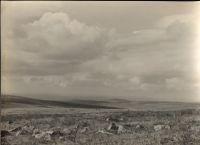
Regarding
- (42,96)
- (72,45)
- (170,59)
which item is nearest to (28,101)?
(42,96)

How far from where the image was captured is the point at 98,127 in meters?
2.50

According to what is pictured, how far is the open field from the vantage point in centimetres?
246

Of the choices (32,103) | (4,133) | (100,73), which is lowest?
(4,133)

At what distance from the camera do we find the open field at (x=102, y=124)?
2459 millimetres

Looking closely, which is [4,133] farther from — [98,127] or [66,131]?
[98,127]

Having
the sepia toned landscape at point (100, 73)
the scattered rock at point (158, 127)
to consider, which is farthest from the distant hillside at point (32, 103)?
the scattered rock at point (158, 127)

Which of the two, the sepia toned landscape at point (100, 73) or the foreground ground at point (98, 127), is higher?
the sepia toned landscape at point (100, 73)

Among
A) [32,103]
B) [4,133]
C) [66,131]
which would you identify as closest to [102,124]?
[66,131]

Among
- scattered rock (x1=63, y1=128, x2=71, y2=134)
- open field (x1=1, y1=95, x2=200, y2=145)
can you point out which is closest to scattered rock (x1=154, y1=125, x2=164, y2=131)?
open field (x1=1, y1=95, x2=200, y2=145)

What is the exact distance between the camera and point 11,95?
95.7 inches

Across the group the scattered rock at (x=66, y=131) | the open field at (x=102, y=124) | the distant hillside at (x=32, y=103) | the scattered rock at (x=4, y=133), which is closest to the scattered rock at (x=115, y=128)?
the open field at (x=102, y=124)

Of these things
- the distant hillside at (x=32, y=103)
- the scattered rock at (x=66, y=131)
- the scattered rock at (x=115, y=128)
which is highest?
the distant hillside at (x=32, y=103)

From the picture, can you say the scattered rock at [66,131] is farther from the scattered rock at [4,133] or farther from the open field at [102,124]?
the scattered rock at [4,133]

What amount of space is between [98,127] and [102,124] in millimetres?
35
